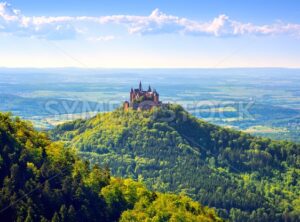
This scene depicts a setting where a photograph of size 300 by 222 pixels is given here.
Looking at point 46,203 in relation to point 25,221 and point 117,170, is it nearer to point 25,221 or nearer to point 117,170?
point 25,221

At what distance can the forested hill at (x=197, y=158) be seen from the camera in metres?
117

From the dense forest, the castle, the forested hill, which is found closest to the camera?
the dense forest

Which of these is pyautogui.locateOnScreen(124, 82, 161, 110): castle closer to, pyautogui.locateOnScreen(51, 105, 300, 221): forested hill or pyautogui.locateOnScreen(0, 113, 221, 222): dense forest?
pyautogui.locateOnScreen(51, 105, 300, 221): forested hill

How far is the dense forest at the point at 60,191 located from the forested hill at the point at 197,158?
52272 millimetres

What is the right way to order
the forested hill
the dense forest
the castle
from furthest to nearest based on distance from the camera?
1. the castle
2. the forested hill
3. the dense forest

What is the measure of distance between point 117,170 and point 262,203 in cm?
3368

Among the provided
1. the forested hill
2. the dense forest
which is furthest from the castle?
the dense forest

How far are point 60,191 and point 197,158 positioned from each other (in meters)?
82.9

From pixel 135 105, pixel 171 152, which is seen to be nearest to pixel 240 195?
pixel 171 152

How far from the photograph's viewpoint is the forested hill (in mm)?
117000

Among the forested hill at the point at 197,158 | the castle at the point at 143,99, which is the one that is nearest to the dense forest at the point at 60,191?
the forested hill at the point at 197,158

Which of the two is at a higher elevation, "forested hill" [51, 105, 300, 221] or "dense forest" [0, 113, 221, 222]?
"dense forest" [0, 113, 221, 222]

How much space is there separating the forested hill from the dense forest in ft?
171

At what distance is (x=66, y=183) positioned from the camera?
53.8 m
